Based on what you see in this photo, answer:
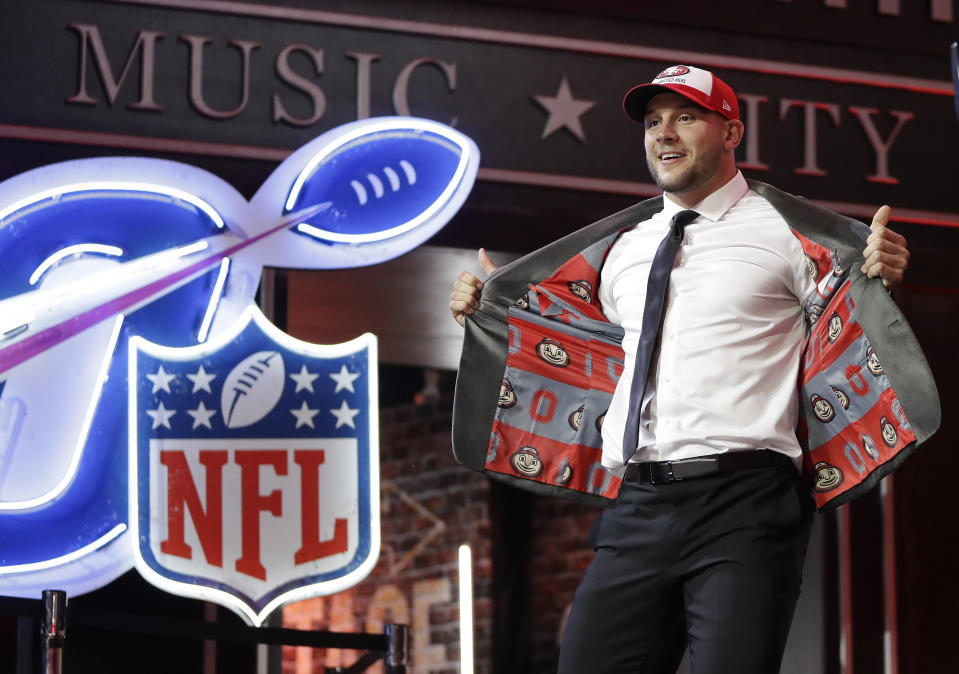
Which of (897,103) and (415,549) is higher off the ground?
(897,103)

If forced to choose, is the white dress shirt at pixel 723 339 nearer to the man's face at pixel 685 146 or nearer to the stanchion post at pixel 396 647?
the man's face at pixel 685 146

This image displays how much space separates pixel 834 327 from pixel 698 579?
48 centimetres

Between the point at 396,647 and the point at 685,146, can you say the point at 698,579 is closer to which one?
the point at 685,146

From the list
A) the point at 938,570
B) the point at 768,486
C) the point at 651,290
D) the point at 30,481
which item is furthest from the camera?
the point at 938,570

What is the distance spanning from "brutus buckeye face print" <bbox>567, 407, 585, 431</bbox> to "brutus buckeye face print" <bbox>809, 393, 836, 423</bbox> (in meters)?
0.44

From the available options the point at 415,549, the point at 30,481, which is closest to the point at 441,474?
the point at 415,549

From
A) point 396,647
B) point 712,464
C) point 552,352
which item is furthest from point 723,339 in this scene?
point 396,647

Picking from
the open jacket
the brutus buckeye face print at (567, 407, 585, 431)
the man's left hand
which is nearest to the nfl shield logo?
the open jacket

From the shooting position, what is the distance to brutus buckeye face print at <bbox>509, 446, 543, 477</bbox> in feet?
8.63

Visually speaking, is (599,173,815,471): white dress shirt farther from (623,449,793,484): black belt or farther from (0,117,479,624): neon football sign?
(0,117,479,624): neon football sign

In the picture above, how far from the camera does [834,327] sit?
7.82 feet

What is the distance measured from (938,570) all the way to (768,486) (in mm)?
3094

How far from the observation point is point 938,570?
199 inches

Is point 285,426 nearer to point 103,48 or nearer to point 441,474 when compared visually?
point 103,48
